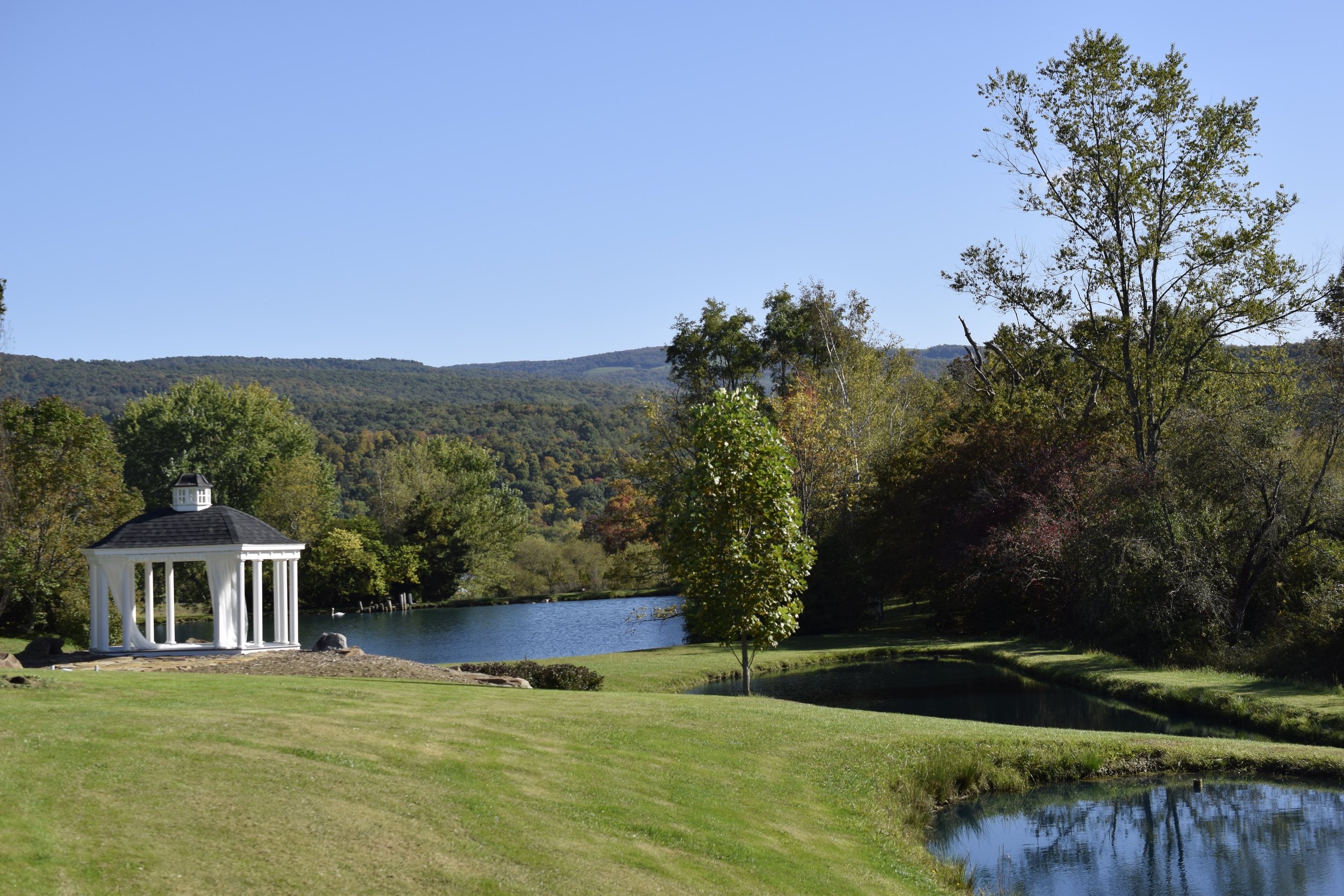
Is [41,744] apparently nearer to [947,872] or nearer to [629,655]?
[947,872]

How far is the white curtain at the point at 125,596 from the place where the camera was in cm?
2683

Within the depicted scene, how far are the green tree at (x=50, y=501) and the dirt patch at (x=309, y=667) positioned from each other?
491 inches

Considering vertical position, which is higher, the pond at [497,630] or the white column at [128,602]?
the white column at [128,602]

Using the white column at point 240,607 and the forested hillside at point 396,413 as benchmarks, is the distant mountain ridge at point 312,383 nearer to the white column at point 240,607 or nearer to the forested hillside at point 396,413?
the forested hillside at point 396,413

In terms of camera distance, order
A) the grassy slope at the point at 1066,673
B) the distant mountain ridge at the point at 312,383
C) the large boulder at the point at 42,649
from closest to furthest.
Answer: the grassy slope at the point at 1066,673
the large boulder at the point at 42,649
the distant mountain ridge at the point at 312,383

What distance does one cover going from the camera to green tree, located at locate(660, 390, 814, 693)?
74.3 ft

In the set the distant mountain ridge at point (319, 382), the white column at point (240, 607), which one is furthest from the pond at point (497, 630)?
the distant mountain ridge at point (319, 382)

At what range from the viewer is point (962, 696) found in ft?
89.6

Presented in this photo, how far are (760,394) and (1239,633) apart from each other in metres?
29.8

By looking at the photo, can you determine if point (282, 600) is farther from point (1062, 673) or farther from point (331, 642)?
point (1062, 673)

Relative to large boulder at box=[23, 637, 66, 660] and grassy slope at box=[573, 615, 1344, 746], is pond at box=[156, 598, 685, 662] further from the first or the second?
large boulder at box=[23, 637, 66, 660]

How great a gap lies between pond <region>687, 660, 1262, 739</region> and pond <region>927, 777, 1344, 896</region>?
15.0ft

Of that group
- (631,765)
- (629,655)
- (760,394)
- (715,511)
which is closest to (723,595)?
(715,511)

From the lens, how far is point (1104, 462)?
1443 inches
